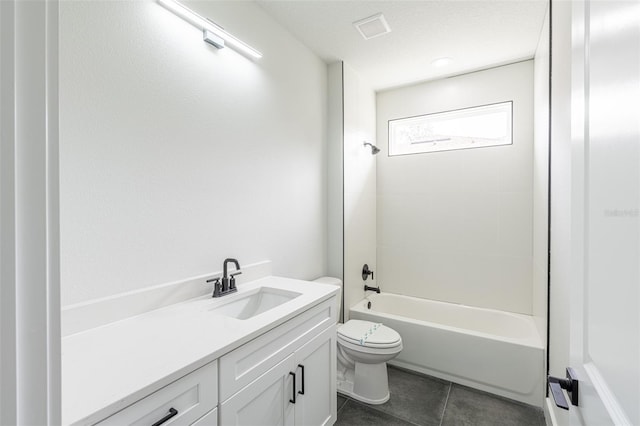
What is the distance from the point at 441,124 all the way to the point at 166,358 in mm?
2971

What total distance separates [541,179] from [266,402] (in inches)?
90.5

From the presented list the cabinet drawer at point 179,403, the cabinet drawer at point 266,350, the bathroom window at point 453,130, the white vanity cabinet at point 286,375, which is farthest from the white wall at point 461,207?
the cabinet drawer at point 179,403

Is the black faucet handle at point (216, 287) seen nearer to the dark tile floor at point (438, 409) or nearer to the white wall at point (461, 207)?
the dark tile floor at point (438, 409)

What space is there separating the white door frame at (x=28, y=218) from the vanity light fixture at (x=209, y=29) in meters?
1.26

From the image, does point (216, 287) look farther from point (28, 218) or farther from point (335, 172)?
point (335, 172)

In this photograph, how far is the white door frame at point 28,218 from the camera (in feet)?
1.03

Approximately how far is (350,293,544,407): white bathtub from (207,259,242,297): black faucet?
138 centimetres

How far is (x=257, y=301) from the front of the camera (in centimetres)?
168

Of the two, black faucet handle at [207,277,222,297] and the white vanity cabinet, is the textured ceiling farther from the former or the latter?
the white vanity cabinet

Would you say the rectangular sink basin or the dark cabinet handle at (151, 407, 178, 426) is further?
the rectangular sink basin

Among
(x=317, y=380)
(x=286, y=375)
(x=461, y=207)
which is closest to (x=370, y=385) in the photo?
(x=317, y=380)

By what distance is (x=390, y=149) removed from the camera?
3.17 m

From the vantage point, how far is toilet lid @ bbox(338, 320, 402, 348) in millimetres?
1989

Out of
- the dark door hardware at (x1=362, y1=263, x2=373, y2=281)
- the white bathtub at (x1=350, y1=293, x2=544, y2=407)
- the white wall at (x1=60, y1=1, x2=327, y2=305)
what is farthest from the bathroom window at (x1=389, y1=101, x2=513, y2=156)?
the white bathtub at (x1=350, y1=293, x2=544, y2=407)
